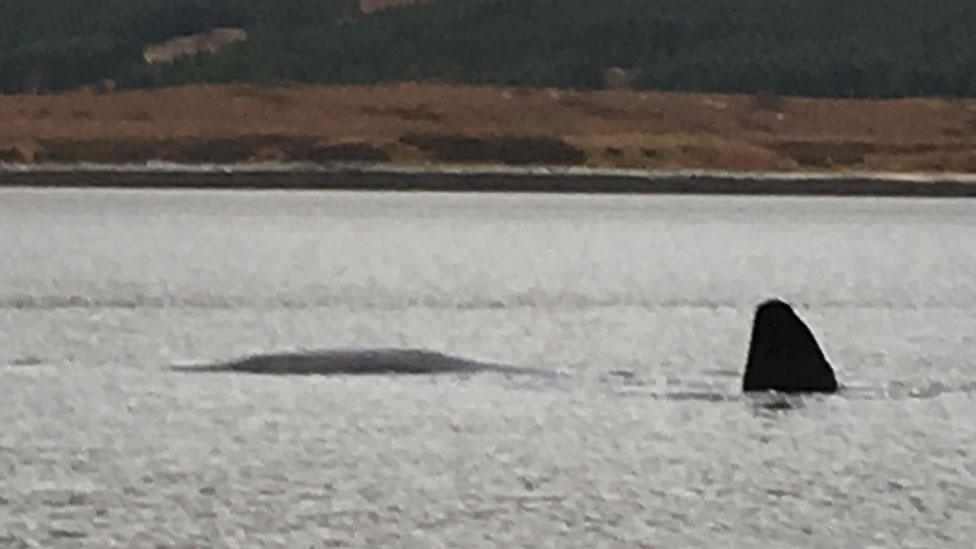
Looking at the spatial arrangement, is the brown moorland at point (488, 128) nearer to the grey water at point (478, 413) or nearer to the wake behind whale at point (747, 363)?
the grey water at point (478, 413)

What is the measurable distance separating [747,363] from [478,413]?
7.39ft

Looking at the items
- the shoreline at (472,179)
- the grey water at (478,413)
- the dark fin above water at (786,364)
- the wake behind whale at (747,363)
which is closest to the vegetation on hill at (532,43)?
the shoreline at (472,179)

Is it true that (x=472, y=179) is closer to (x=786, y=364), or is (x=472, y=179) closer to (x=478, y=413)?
(x=786, y=364)

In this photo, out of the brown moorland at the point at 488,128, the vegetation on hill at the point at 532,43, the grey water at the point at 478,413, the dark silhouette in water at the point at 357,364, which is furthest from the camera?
the vegetation on hill at the point at 532,43

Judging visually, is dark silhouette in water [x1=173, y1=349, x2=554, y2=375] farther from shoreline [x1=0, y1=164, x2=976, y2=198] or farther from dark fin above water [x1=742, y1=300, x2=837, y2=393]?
shoreline [x1=0, y1=164, x2=976, y2=198]

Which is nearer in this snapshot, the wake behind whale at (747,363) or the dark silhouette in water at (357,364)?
the wake behind whale at (747,363)

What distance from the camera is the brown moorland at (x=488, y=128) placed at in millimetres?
67188

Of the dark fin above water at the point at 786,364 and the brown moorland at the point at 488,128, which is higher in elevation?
the brown moorland at the point at 488,128

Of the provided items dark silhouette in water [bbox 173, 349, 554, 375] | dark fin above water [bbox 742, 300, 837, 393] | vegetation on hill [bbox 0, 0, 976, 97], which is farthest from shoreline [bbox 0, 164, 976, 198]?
dark fin above water [bbox 742, 300, 837, 393]

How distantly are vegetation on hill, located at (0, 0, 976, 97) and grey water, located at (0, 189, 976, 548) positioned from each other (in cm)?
5477

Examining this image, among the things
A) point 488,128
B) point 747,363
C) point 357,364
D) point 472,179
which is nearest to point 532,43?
point 488,128

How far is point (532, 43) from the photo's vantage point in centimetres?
9744

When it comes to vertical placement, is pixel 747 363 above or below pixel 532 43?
below

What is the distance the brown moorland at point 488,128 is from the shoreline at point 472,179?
0.39 metres
